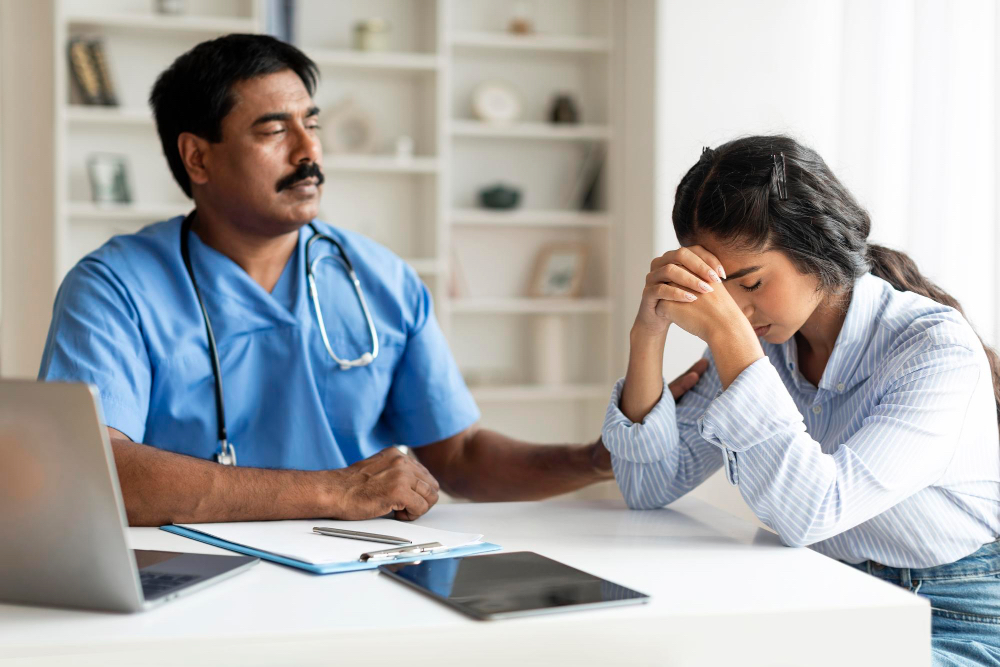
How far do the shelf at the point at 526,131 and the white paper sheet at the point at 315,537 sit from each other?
254 cm

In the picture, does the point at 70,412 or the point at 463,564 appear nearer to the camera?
the point at 70,412

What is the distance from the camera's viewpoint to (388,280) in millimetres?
1763

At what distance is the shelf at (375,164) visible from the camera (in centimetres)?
335

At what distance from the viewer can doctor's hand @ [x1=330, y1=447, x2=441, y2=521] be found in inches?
47.0

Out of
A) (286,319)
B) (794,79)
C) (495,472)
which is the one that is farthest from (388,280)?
(794,79)

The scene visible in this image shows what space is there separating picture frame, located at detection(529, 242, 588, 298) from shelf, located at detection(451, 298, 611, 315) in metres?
0.04

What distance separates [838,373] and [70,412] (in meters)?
0.94

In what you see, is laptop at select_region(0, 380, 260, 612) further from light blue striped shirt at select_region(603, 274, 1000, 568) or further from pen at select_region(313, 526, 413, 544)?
light blue striped shirt at select_region(603, 274, 1000, 568)

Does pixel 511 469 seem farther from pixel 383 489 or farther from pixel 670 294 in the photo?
pixel 670 294

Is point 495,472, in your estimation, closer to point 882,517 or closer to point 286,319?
point 286,319

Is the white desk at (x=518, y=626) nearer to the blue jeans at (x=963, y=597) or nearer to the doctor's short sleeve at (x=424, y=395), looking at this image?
the blue jeans at (x=963, y=597)

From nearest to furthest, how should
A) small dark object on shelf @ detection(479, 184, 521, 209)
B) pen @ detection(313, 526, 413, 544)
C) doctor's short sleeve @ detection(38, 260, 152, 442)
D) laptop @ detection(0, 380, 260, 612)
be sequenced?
laptop @ detection(0, 380, 260, 612) < pen @ detection(313, 526, 413, 544) < doctor's short sleeve @ detection(38, 260, 152, 442) < small dark object on shelf @ detection(479, 184, 521, 209)

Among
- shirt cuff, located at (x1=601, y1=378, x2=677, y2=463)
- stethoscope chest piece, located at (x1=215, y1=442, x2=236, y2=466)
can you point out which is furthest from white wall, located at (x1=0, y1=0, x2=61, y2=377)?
shirt cuff, located at (x1=601, y1=378, x2=677, y2=463)

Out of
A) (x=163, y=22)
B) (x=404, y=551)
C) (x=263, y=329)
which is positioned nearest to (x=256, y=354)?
(x=263, y=329)
